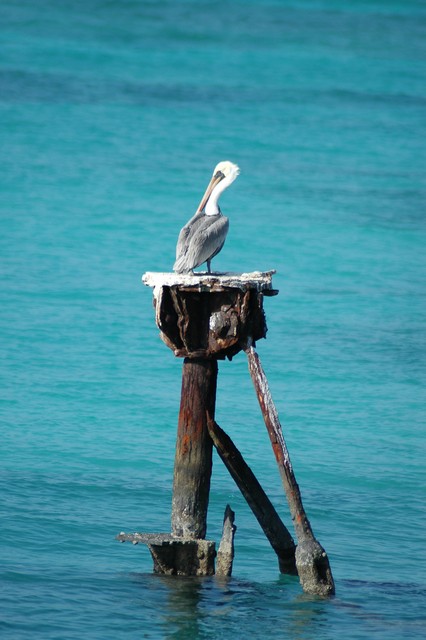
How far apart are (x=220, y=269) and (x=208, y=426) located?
1468 centimetres

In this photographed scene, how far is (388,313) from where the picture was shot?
841 inches

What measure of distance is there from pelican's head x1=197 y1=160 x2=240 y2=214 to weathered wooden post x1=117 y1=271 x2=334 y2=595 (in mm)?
1274

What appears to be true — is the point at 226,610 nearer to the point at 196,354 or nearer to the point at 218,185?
the point at 196,354

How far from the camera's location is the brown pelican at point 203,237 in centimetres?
862

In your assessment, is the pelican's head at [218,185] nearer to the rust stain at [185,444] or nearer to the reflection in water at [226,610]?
the rust stain at [185,444]

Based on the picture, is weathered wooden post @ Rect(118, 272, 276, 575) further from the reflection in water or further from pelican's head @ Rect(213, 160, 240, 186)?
pelican's head @ Rect(213, 160, 240, 186)

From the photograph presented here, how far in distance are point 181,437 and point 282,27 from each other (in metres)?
28.5

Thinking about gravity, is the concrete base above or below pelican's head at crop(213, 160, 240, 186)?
below


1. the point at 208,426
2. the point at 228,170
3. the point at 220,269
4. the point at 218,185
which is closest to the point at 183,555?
the point at 208,426

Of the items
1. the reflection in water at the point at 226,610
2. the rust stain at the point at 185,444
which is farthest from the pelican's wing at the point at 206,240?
the reflection in water at the point at 226,610

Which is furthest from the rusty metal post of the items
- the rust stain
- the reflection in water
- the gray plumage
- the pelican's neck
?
the pelican's neck

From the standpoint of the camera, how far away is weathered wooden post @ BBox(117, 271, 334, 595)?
8.11 m

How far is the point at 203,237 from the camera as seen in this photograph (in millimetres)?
8812

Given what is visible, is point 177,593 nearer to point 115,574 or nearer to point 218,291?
point 115,574
